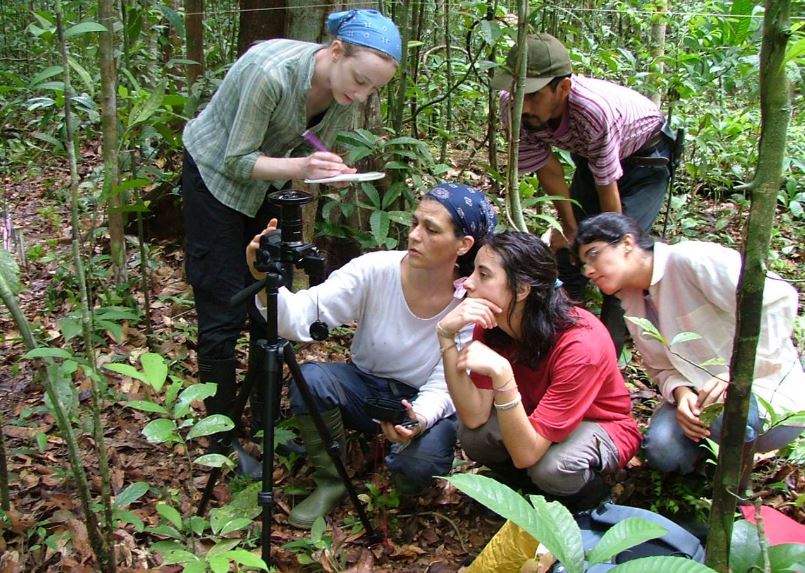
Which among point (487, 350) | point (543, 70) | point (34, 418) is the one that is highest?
point (543, 70)

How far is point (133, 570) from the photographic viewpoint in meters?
2.08

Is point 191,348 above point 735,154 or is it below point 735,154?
below

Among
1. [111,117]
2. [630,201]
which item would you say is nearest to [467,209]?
[630,201]

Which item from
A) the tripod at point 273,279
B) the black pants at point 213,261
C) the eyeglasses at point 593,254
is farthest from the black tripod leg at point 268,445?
the eyeglasses at point 593,254

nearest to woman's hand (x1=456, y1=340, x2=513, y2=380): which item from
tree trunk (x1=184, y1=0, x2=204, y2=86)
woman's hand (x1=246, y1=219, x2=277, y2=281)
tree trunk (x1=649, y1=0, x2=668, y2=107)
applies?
woman's hand (x1=246, y1=219, x2=277, y2=281)

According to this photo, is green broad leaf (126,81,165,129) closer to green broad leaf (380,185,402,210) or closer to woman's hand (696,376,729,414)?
green broad leaf (380,185,402,210)

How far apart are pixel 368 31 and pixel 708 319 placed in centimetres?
138

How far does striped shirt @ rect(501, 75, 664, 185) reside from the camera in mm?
2898

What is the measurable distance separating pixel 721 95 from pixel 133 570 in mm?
5496

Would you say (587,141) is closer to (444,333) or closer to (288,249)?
(444,333)

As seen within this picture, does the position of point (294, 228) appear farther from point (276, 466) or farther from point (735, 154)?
Result: point (735, 154)

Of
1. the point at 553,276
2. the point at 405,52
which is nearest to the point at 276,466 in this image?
the point at 553,276

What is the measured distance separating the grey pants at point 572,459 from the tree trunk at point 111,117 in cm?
150

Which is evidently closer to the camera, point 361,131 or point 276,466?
point 276,466
